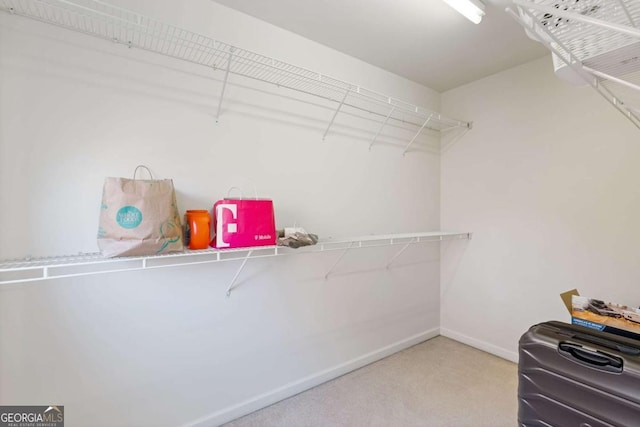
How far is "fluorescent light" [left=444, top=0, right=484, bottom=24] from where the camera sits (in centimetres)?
160

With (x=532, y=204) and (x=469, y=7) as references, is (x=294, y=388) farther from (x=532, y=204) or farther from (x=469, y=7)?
(x=469, y=7)

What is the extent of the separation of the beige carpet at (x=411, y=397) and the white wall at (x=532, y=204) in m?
0.49

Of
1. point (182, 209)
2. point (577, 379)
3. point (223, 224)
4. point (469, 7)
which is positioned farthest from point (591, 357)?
point (182, 209)

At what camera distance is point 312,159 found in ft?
7.22

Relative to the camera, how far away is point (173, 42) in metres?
1.56

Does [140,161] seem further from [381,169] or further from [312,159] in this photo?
[381,169]

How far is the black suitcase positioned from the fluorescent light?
1.65 meters

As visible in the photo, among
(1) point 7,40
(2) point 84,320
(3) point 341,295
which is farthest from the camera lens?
(3) point 341,295

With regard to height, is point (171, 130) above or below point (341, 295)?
above

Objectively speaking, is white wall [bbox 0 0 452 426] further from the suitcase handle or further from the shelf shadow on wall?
the suitcase handle

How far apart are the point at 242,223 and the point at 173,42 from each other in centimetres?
103

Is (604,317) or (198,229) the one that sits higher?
(198,229)

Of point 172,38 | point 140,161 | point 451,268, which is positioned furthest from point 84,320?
point 451,268

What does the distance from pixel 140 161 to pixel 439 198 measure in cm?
272
